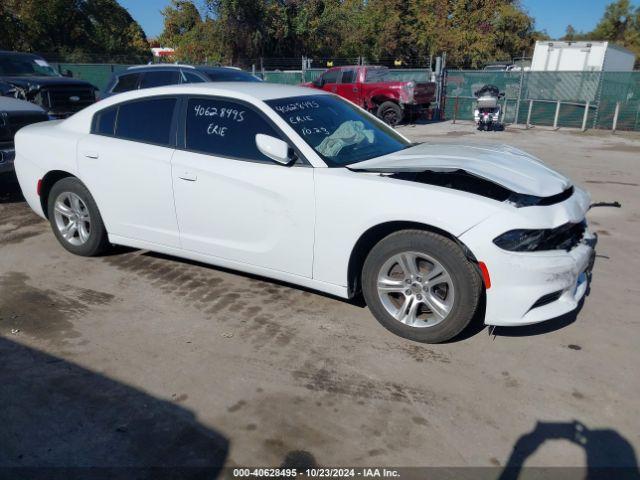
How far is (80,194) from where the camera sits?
4.87 metres

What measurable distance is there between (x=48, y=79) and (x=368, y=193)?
10497 millimetres

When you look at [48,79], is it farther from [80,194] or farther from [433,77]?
[433,77]

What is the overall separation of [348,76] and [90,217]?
46.9ft

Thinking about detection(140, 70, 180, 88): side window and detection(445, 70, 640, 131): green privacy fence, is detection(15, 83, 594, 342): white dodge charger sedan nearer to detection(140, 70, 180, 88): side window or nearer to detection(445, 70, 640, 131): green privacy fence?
detection(140, 70, 180, 88): side window

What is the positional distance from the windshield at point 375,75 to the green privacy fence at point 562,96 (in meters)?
3.48

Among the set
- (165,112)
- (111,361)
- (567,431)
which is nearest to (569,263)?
(567,431)

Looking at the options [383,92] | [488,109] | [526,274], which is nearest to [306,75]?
[383,92]

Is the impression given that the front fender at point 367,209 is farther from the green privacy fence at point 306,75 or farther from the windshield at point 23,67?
the green privacy fence at point 306,75

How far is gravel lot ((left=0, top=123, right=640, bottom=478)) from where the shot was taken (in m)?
2.60

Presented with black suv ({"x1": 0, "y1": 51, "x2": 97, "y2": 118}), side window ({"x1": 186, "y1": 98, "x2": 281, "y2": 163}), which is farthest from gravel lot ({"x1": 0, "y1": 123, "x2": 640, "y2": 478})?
black suv ({"x1": 0, "y1": 51, "x2": 97, "y2": 118})

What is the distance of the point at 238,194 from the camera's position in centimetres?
394

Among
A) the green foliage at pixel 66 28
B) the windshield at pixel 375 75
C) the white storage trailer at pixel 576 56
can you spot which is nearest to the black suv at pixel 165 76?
the windshield at pixel 375 75

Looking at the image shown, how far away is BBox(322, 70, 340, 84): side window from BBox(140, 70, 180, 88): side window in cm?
858

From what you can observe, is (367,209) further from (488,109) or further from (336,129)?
(488,109)
